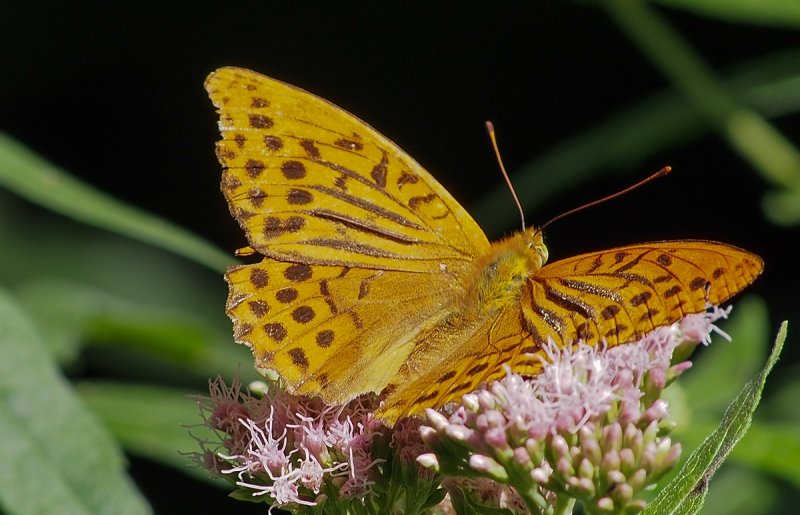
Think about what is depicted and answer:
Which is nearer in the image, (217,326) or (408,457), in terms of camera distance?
(408,457)

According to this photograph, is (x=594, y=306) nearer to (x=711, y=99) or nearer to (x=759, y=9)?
(x=759, y=9)

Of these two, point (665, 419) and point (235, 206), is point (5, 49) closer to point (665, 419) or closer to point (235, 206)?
point (235, 206)

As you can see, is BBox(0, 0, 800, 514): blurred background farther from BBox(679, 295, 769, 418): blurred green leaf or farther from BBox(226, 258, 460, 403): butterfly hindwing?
BBox(226, 258, 460, 403): butterfly hindwing

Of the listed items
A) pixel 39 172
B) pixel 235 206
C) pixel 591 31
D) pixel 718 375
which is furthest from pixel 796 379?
pixel 591 31

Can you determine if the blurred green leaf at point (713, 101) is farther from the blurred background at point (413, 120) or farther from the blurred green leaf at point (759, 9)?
the blurred green leaf at point (759, 9)

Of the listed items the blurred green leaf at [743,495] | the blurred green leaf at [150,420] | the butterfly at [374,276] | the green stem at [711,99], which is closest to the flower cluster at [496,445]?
the butterfly at [374,276]

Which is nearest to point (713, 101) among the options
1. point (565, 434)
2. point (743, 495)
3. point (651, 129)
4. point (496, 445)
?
point (651, 129)
